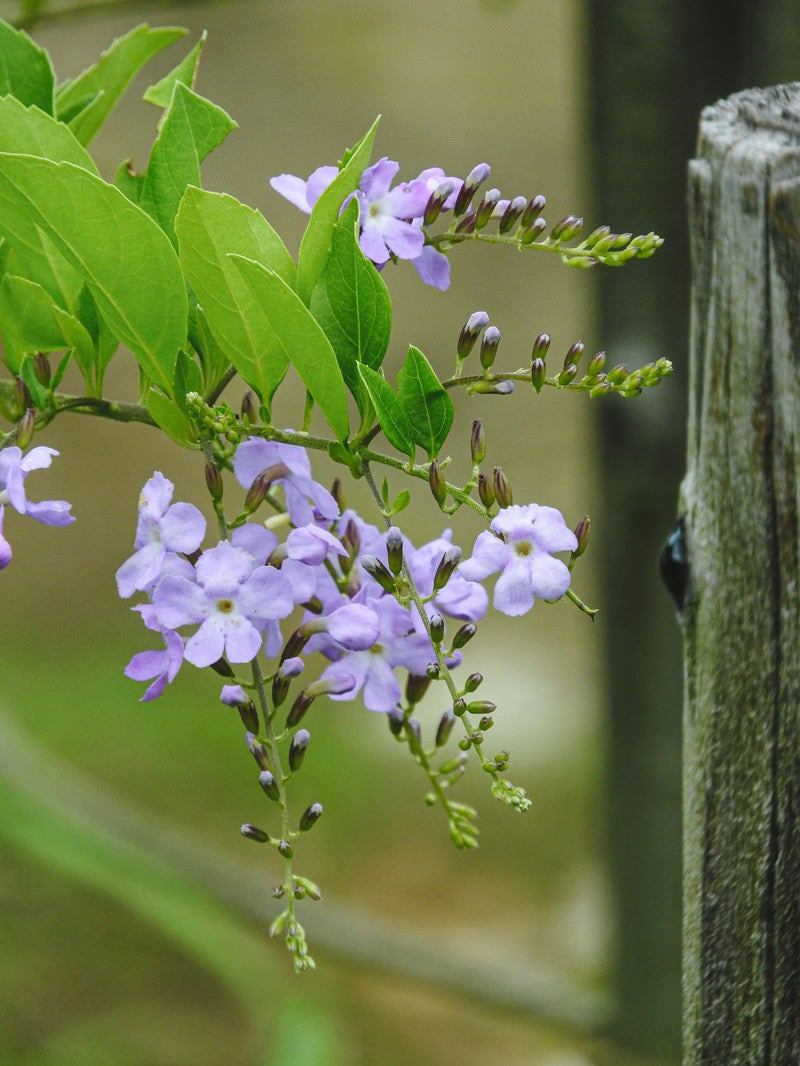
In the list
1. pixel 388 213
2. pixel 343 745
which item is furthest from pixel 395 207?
pixel 343 745

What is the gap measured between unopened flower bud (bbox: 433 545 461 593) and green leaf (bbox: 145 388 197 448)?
20cm

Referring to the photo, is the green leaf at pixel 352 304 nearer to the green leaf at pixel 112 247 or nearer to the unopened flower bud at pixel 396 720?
the green leaf at pixel 112 247

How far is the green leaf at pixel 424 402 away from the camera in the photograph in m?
0.83

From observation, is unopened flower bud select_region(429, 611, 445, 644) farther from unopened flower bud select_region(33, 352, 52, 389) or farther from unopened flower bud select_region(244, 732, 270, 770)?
unopened flower bud select_region(33, 352, 52, 389)

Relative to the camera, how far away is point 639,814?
99.7 inches

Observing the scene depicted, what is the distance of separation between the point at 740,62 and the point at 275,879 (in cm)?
276


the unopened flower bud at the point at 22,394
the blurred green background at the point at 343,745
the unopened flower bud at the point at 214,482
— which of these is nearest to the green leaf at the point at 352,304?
the unopened flower bud at the point at 214,482

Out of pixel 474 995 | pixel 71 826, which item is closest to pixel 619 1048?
pixel 474 995

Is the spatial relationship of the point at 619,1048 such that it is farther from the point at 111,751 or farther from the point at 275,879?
the point at 111,751

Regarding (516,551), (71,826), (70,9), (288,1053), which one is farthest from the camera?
(71,826)

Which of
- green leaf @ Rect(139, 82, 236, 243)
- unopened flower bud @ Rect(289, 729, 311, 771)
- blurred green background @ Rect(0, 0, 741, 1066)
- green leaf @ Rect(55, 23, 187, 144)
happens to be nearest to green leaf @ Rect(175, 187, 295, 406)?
green leaf @ Rect(139, 82, 236, 243)

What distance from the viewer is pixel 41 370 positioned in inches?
37.4

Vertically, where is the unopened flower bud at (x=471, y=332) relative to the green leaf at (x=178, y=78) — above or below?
below

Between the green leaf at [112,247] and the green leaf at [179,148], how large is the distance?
0.09 metres
